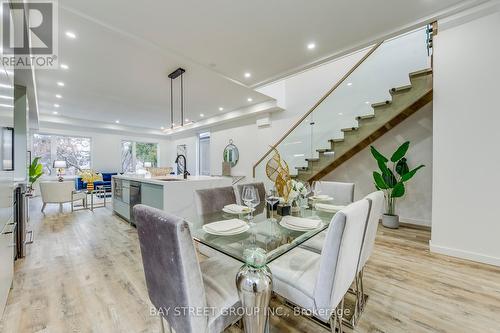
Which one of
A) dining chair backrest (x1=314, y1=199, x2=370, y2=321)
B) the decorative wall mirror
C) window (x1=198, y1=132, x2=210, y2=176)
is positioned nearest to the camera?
dining chair backrest (x1=314, y1=199, x2=370, y2=321)

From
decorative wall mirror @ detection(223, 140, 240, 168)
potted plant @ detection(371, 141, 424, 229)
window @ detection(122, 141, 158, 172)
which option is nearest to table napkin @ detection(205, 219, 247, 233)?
potted plant @ detection(371, 141, 424, 229)

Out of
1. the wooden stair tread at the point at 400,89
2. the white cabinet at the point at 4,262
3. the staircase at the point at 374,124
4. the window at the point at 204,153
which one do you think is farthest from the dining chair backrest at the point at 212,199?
the window at the point at 204,153

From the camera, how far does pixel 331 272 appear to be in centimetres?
106

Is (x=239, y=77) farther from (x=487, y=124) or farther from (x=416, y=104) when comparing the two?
(x=487, y=124)

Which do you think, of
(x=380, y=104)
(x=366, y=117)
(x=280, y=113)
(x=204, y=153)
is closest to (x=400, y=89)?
(x=380, y=104)

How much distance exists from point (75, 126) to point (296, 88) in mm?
8240

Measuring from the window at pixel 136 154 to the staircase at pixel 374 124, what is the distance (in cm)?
758

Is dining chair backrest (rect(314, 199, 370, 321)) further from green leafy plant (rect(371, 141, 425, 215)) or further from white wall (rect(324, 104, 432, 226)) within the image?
white wall (rect(324, 104, 432, 226))

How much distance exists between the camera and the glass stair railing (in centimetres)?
354

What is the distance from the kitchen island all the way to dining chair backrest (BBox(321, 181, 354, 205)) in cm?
200

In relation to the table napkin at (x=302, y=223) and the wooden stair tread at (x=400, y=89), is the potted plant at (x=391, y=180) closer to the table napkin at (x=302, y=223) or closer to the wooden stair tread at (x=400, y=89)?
the wooden stair tread at (x=400, y=89)

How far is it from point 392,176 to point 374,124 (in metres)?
0.98

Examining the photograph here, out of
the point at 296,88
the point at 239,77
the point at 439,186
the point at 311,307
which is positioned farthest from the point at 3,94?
the point at 296,88

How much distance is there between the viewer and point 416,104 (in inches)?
135
